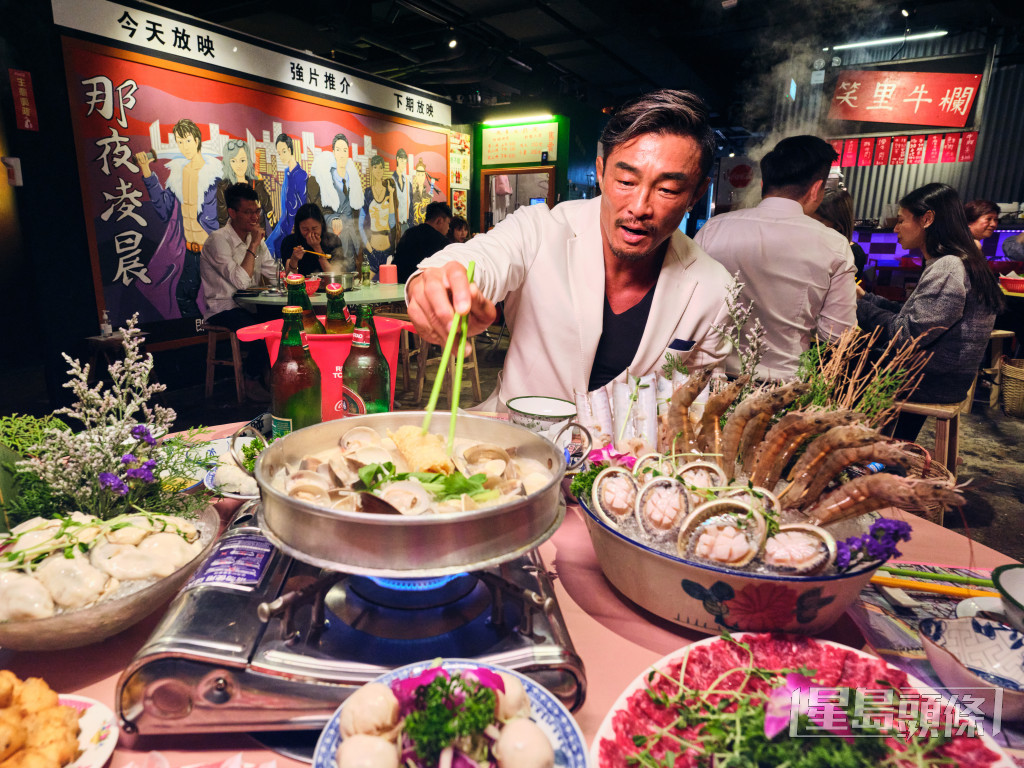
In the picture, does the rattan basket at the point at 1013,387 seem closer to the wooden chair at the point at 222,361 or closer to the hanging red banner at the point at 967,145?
the hanging red banner at the point at 967,145

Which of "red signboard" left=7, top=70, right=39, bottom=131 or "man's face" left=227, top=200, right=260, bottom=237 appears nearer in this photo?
"red signboard" left=7, top=70, right=39, bottom=131

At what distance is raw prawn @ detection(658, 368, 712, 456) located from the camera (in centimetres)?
140

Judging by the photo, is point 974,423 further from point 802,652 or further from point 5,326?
point 5,326

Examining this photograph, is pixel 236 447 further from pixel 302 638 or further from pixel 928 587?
pixel 928 587

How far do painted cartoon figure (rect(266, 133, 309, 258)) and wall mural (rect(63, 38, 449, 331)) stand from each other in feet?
0.05

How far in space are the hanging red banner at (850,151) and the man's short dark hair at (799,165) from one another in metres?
8.12

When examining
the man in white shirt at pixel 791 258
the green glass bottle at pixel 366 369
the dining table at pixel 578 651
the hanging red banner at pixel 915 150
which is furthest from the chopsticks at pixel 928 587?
the hanging red banner at pixel 915 150

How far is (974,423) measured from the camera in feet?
21.8

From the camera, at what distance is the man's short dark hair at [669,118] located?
6.31ft

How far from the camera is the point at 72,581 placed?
35.3 inches

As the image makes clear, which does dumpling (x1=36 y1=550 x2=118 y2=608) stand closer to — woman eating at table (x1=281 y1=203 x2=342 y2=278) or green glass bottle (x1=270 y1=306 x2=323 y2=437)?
green glass bottle (x1=270 y1=306 x2=323 y2=437)

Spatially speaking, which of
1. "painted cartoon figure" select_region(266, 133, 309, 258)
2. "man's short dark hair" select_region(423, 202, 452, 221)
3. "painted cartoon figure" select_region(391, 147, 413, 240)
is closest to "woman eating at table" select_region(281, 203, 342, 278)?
"painted cartoon figure" select_region(266, 133, 309, 258)

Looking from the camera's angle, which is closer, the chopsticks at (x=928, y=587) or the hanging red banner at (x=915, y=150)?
the chopsticks at (x=928, y=587)

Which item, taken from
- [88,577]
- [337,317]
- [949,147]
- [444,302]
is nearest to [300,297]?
[337,317]
